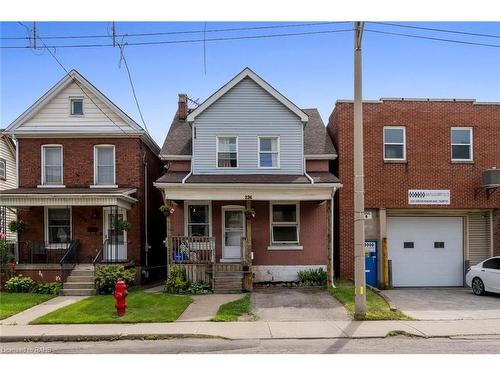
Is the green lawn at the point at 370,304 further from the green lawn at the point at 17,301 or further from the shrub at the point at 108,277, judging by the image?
the green lawn at the point at 17,301

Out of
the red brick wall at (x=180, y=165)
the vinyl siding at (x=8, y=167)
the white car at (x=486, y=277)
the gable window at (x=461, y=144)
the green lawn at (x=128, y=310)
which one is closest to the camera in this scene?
the green lawn at (x=128, y=310)

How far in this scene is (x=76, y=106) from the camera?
18672 mm

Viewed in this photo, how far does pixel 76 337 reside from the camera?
9.62 m

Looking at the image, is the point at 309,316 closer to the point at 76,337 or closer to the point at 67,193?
the point at 76,337

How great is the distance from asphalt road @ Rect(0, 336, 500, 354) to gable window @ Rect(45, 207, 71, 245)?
9.01 meters

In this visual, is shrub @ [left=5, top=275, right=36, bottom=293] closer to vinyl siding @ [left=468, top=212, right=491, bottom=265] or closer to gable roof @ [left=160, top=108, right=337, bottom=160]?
gable roof @ [left=160, top=108, right=337, bottom=160]

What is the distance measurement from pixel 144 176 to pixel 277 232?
6.32m

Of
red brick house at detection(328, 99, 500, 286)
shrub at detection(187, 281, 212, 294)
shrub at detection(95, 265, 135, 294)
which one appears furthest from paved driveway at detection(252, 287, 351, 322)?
shrub at detection(95, 265, 135, 294)

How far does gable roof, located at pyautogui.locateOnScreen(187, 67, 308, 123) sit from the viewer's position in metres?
17.4

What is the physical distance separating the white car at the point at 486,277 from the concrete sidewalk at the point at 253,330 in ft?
15.4

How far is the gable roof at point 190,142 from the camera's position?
17.8 meters

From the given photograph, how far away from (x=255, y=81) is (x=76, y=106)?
772cm

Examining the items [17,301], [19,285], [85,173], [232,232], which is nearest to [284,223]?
[232,232]

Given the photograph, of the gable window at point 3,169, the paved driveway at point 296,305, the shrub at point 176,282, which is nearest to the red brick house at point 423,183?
the paved driveway at point 296,305
